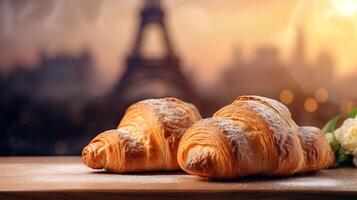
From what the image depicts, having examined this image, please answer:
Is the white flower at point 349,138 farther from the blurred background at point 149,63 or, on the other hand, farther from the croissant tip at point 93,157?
the croissant tip at point 93,157

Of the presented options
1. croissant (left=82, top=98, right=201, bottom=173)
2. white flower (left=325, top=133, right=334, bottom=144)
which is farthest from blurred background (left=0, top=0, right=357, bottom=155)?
croissant (left=82, top=98, right=201, bottom=173)

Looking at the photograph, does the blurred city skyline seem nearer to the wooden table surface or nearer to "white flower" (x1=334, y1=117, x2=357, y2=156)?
"white flower" (x1=334, y1=117, x2=357, y2=156)

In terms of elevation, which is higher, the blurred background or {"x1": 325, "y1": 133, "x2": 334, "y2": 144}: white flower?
the blurred background

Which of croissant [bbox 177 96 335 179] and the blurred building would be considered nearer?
croissant [bbox 177 96 335 179]

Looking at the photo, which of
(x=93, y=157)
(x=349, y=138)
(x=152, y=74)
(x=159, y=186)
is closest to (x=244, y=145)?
(x=159, y=186)

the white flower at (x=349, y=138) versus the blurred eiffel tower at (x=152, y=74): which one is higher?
the blurred eiffel tower at (x=152, y=74)

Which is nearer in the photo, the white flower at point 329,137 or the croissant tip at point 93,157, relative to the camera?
the croissant tip at point 93,157

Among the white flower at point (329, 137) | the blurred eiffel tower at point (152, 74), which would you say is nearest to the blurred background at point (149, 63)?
the blurred eiffel tower at point (152, 74)
